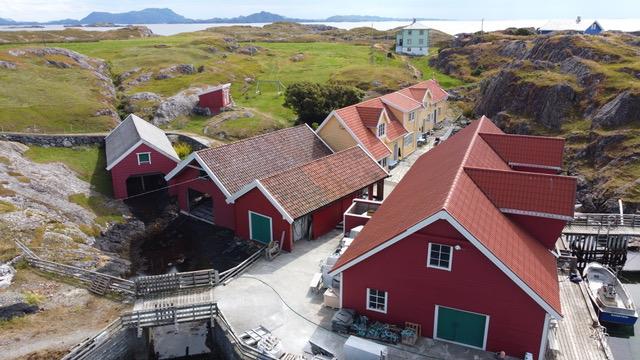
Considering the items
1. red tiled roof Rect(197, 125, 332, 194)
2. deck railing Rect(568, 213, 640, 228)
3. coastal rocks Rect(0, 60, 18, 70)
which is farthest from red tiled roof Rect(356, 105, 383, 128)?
coastal rocks Rect(0, 60, 18, 70)

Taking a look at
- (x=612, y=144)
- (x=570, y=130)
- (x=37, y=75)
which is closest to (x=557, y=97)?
(x=570, y=130)

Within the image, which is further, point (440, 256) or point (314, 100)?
point (314, 100)

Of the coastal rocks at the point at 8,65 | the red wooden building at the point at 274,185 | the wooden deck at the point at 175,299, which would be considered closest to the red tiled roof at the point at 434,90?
the red wooden building at the point at 274,185

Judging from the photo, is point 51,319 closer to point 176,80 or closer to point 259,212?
point 259,212

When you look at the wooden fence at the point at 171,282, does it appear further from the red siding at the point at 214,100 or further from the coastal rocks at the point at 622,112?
the coastal rocks at the point at 622,112

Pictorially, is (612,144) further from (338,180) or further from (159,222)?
(159,222)

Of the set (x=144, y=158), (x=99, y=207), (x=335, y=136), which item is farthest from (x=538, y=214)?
(x=99, y=207)
